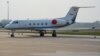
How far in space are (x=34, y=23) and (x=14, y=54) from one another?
1196 inches

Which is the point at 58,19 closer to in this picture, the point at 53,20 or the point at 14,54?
the point at 53,20

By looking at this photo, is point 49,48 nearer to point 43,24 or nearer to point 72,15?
point 43,24

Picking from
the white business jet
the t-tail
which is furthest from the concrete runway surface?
the t-tail

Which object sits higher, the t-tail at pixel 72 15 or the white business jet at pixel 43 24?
the t-tail at pixel 72 15

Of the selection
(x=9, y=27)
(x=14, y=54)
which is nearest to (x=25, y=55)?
(x=14, y=54)

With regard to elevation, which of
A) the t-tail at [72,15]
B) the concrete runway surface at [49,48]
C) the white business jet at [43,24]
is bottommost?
the concrete runway surface at [49,48]

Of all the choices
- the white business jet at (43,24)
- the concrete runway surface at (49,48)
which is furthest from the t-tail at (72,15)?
the concrete runway surface at (49,48)

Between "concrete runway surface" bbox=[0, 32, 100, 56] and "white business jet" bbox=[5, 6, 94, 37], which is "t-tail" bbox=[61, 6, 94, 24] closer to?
"white business jet" bbox=[5, 6, 94, 37]

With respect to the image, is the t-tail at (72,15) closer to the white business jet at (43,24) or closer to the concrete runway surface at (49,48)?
the white business jet at (43,24)

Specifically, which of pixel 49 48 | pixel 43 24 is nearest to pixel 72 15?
pixel 43 24

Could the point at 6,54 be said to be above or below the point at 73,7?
below

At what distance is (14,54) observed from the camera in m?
19.6

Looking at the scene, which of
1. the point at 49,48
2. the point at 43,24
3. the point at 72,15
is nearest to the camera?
the point at 49,48

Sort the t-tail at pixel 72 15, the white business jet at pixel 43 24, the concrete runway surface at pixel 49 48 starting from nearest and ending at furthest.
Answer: the concrete runway surface at pixel 49 48 < the white business jet at pixel 43 24 < the t-tail at pixel 72 15
